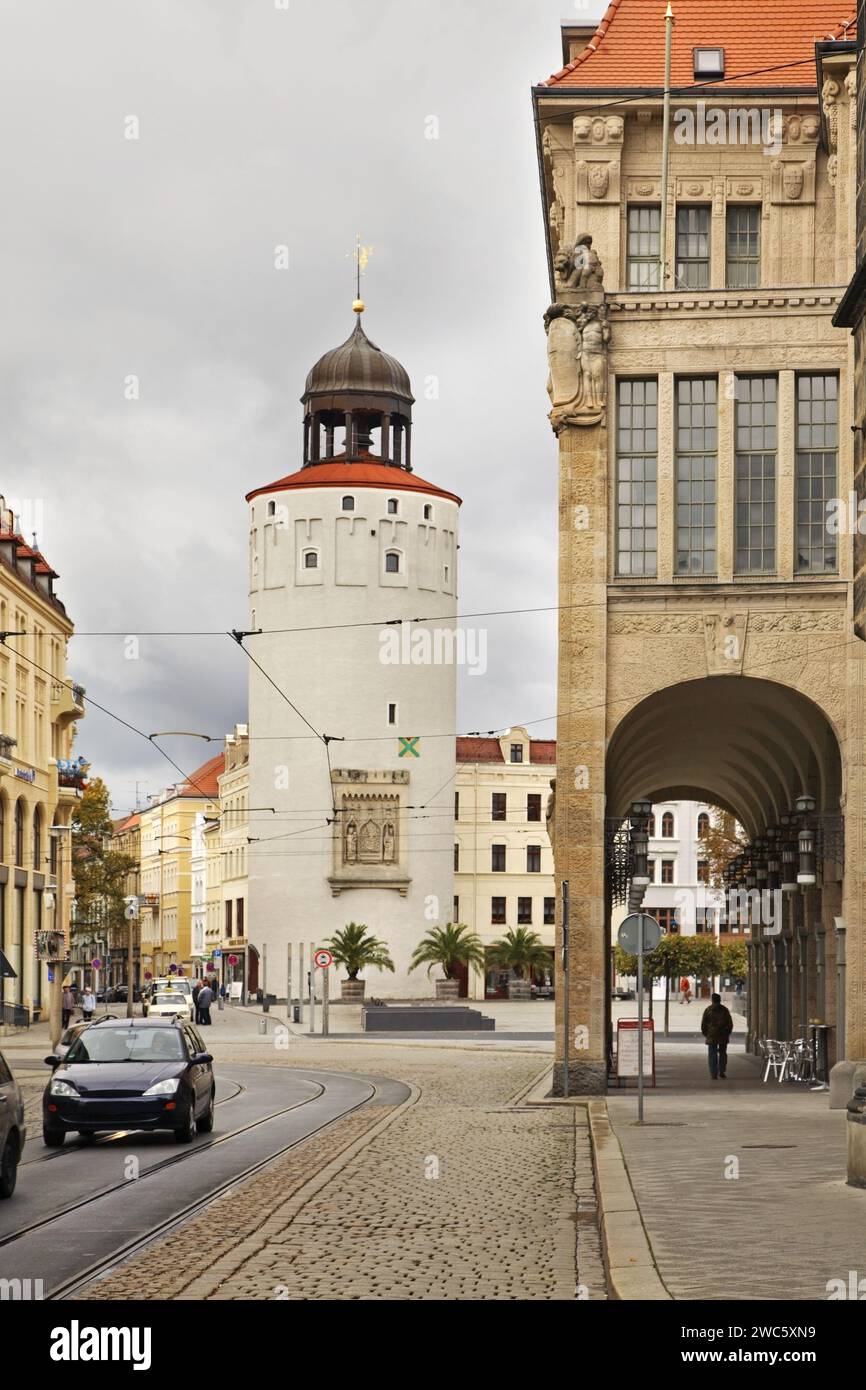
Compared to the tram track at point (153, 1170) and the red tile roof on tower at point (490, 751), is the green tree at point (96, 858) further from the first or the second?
the tram track at point (153, 1170)

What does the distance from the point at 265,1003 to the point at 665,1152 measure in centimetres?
7099

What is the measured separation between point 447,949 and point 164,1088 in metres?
67.6

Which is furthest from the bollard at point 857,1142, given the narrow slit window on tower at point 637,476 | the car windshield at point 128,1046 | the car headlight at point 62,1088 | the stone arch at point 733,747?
the narrow slit window on tower at point 637,476

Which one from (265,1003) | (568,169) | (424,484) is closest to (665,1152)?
(568,169)

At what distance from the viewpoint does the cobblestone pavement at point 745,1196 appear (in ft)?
35.4

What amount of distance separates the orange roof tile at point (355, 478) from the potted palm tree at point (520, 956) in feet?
70.0

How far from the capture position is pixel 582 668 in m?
30.2

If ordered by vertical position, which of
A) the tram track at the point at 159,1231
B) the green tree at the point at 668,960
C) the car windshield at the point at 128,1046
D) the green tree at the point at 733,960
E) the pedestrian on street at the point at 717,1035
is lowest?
the green tree at the point at 733,960

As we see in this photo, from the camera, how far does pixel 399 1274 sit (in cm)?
1202

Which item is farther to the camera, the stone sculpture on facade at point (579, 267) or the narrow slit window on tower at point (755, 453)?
the narrow slit window on tower at point (755, 453)

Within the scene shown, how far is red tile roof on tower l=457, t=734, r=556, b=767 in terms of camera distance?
118 metres

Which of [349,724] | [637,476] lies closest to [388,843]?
[349,724]

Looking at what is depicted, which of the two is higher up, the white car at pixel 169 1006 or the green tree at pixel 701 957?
the green tree at pixel 701 957
